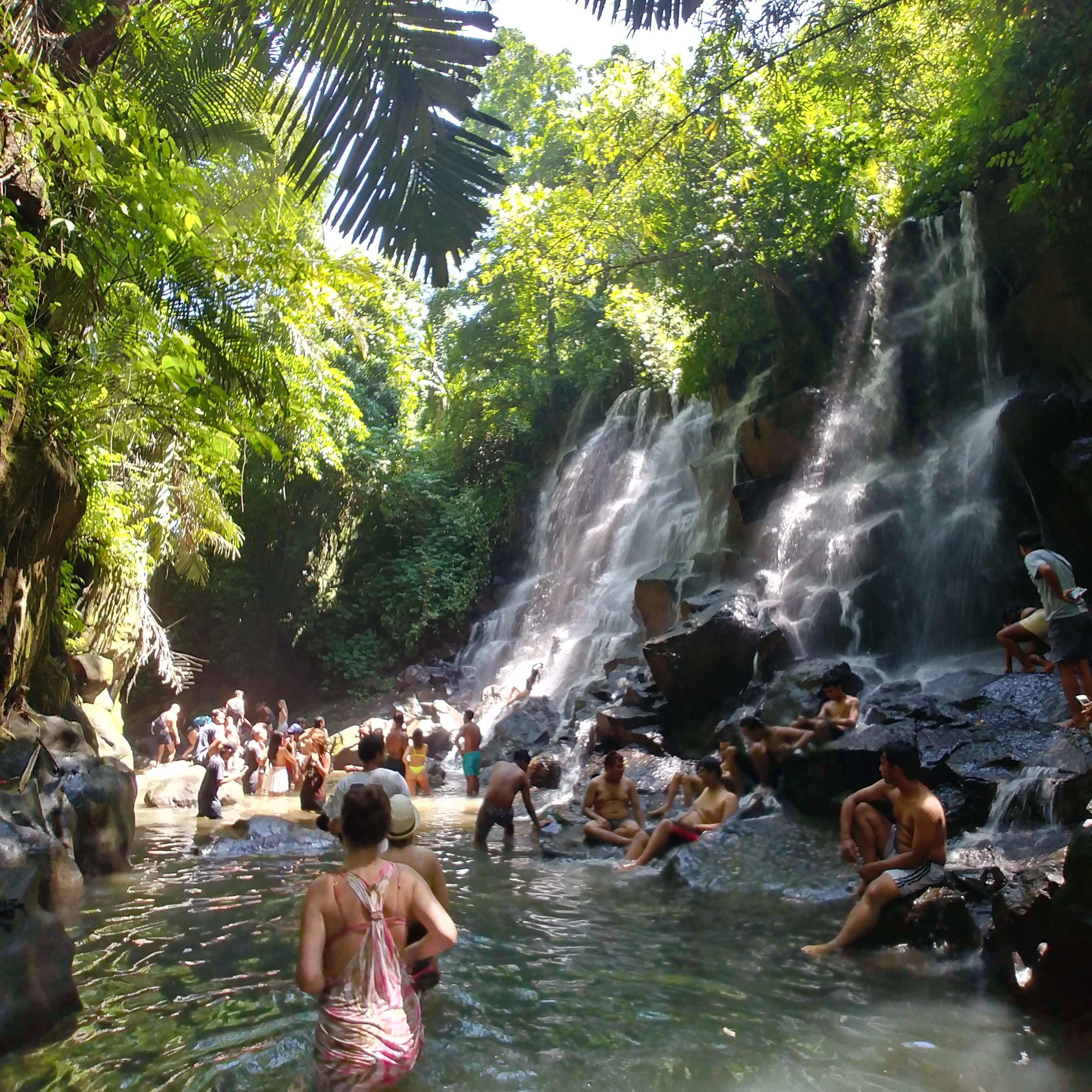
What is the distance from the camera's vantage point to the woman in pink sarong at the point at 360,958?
2951mm

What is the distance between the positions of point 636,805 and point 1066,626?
4588 mm

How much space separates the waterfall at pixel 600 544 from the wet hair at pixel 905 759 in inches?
435

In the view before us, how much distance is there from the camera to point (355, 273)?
1157cm

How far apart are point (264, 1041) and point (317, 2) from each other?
14.0 ft

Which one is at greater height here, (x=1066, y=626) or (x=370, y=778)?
(x=1066, y=626)

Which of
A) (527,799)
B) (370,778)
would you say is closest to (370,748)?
(370,778)

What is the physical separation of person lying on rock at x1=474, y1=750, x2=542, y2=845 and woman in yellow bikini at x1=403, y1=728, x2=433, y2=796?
219 inches

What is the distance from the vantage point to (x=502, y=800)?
30.9 feet

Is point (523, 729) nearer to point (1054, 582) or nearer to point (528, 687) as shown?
point (528, 687)

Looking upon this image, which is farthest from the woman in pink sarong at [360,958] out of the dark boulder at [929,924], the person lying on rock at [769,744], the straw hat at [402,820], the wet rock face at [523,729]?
the wet rock face at [523,729]

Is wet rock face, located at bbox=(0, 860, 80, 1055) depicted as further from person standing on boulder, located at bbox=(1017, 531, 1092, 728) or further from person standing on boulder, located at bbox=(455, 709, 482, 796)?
person standing on boulder, located at bbox=(455, 709, 482, 796)

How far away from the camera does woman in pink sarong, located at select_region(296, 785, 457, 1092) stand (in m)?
2.95

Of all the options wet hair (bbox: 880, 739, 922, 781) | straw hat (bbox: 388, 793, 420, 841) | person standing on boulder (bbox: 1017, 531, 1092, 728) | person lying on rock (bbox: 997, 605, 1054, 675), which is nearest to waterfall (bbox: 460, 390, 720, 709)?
person lying on rock (bbox: 997, 605, 1054, 675)

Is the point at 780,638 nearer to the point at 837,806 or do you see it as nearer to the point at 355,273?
the point at 837,806
